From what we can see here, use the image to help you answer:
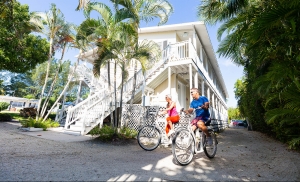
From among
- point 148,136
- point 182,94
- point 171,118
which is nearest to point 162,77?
point 182,94

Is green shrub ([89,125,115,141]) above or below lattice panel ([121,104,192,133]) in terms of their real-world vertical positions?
below

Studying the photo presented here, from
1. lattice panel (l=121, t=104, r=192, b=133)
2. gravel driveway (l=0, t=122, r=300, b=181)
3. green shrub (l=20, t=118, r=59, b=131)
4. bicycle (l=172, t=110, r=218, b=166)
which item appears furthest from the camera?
green shrub (l=20, t=118, r=59, b=131)

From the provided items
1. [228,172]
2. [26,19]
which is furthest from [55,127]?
[228,172]

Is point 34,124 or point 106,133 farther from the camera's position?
point 34,124

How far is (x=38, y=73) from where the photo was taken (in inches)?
1140

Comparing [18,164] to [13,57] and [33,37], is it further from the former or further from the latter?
[33,37]

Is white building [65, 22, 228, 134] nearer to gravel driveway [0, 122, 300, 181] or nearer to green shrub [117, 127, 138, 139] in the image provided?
green shrub [117, 127, 138, 139]

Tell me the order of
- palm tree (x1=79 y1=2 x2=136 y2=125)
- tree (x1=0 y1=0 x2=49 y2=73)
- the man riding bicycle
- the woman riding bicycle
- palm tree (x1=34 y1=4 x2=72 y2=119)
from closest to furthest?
the man riding bicycle < the woman riding bicycle < palm tree (x1=79 y1=2 x2=136 y2=125) < tree (x1=0 y1=0 x2=49 y2=73) < palm tree (x1=34 y1=4 x2=72 y2=119)

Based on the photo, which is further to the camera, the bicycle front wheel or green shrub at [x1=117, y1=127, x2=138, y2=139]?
green shrub at [x1=117, y1=127, x2=138, y2=139]

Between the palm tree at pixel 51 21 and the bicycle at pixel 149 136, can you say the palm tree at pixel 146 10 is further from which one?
the palm tree at pixel 51 21

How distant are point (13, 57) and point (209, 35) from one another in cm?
1346

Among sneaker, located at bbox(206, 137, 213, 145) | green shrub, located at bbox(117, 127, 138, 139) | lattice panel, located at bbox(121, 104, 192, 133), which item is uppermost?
lattice panel, located at bbox(121, 104, 192, 133)

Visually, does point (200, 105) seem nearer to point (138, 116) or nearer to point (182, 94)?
point (138, 116)

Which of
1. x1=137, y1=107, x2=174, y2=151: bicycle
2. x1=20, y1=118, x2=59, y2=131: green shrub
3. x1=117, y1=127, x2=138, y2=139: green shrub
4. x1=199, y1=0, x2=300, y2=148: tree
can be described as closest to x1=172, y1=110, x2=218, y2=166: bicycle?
x1=137, y1=107, x2=174, y2=151: bicycle
